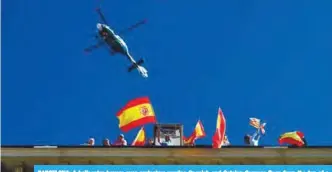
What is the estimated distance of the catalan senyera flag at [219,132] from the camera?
143ft

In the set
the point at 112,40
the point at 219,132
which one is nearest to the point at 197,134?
the point at 219,132

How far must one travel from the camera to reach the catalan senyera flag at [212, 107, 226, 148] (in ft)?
143

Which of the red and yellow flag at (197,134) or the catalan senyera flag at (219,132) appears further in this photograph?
the red and yellow flag at (197,134)

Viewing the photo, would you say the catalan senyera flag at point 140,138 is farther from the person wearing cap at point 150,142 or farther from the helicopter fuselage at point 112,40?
the helicopter fuselage at point 112,40

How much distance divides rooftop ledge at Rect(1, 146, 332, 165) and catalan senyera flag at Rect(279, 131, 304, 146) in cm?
102

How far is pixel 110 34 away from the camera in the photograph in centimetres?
6512

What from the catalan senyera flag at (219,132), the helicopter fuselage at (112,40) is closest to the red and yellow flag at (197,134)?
the catalan senyera flag at (219,132)

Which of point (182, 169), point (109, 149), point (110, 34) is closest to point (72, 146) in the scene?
point (109, 149)

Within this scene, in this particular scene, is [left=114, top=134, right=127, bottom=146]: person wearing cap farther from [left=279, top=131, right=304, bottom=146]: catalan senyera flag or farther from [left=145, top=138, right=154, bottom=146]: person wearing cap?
[left=279, top=131, right=304, bottom=146]: catalan senyera flag

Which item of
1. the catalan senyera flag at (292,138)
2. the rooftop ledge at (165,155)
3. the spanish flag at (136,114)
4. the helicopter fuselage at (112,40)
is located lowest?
the rooftop ledge at (165,155)

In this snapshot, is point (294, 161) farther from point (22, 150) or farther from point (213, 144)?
point (22, 150)

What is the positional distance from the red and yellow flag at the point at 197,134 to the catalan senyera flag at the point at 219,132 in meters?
0.99

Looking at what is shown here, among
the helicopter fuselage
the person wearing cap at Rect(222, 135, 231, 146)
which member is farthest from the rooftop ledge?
the helicopter fuselage

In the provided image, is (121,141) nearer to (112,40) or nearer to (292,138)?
(292,138)
